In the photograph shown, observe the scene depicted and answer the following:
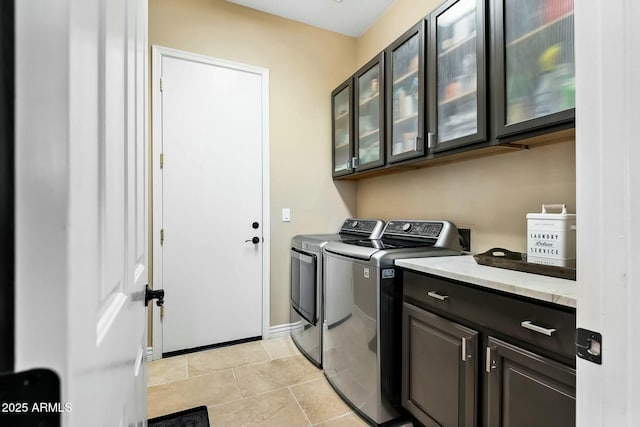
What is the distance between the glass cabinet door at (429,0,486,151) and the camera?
1.50 m

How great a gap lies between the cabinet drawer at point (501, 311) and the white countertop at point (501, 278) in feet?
0.16

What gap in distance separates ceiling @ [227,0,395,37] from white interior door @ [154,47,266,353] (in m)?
0.59

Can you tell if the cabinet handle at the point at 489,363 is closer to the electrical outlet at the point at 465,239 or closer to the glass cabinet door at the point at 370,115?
the electrical outlet at the point at 465,239

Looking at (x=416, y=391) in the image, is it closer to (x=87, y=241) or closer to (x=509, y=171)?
(x=509, y=171)

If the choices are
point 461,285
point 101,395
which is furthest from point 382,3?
point 101,395

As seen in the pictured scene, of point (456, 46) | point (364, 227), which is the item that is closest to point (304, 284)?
point (364, 227)

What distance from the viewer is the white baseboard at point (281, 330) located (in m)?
2.70

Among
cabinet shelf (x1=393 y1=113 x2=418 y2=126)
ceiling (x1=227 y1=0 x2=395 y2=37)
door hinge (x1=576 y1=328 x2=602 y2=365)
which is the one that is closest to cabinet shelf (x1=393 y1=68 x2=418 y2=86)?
cabinet shelf (x1=393 y1=113 x2=418 y2=126)

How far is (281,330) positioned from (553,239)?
7.45ft

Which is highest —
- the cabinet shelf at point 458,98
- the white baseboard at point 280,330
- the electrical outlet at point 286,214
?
the cabinet shelf at point 458,98

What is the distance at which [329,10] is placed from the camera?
2635 millimetres

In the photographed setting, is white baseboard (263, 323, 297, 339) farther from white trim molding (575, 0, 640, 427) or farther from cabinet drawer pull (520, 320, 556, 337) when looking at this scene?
white trim molding (575, 0, 640, 427)

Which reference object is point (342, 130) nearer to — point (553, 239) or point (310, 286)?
point (310, 286)

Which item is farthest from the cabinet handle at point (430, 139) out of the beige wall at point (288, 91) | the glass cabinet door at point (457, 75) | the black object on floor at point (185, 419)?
the black object on floor at point (185, 419)
